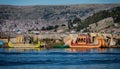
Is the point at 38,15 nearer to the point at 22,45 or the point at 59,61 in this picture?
the point at 22,45

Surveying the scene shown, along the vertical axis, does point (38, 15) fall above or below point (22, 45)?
above

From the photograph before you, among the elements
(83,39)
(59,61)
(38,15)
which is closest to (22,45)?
(38,15)

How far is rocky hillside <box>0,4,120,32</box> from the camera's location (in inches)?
1001

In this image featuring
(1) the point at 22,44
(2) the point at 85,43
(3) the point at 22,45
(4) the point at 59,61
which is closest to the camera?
(4) the point at 59,61

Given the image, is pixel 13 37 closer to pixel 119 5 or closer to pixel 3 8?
pixel 3 8

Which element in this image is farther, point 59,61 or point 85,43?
point 85,43

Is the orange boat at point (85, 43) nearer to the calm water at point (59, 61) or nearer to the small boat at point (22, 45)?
the small boat at point (22, 45)

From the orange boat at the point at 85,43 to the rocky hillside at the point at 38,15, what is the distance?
103 centimetres

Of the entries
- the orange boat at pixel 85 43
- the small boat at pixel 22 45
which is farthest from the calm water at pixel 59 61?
the orange boat at pixel 85 43

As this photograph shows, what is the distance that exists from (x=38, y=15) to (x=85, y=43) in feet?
9.65

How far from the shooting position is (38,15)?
26.8m

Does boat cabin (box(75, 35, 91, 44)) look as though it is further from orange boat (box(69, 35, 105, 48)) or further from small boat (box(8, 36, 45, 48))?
small boat (box(8, 36, 45, 48))

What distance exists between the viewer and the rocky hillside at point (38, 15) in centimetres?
2542

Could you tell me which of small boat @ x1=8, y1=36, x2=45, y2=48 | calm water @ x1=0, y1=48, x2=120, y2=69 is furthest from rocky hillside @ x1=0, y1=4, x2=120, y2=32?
calm water @ x1=0, y1=48, x2=120, y2=69
